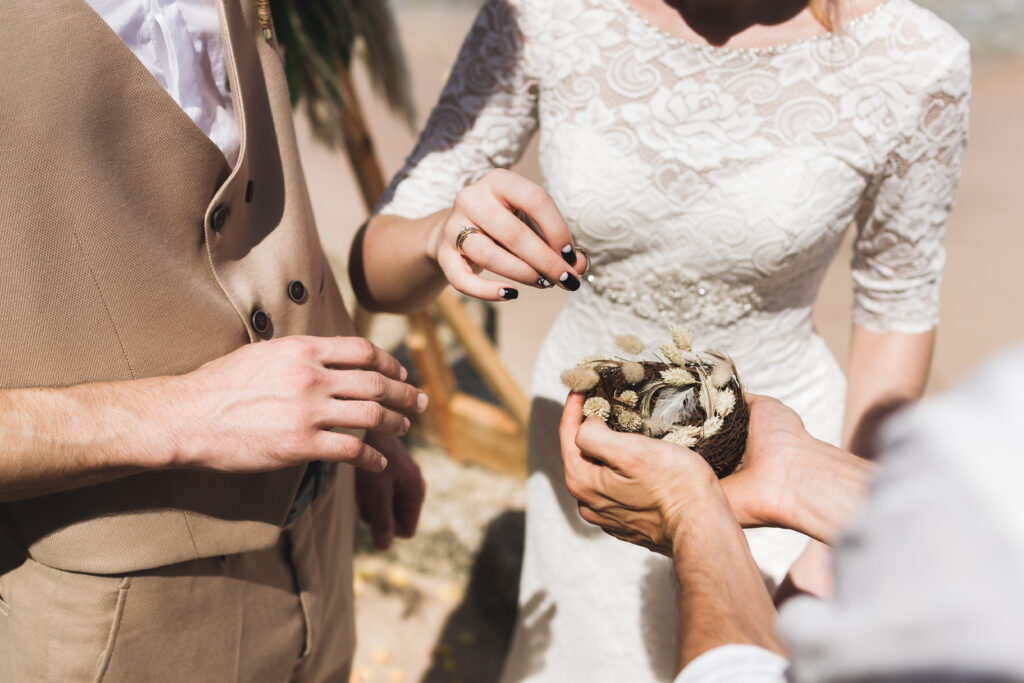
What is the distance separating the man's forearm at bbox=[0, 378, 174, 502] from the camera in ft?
3.15

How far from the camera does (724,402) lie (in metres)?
1.19

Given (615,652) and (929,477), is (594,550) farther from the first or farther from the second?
(929,477)

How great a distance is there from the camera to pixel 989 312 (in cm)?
505

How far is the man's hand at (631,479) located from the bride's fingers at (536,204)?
0.28m

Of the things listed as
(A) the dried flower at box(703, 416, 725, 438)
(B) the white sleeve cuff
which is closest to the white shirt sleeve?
(B) the white sleeve cuff

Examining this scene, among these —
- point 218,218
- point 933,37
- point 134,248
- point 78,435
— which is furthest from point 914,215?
point 78,435

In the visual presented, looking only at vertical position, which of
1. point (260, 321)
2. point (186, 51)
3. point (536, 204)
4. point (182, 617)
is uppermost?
point (186, 51)

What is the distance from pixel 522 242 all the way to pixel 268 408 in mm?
504

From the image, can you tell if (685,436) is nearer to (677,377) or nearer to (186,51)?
(677,377)

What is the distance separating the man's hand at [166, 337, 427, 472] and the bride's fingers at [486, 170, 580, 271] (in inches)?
15.8

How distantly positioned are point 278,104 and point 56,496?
0.77 m

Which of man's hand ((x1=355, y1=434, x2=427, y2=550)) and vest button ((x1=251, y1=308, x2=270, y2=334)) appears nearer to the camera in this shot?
vest button ((x1=251, y1=308, x2=270, y2=334))

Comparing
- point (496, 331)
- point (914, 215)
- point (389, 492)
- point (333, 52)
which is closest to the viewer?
point (914, 215)

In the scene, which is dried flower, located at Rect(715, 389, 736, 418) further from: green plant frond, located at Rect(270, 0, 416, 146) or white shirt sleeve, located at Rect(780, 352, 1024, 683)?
green plant frond, located at Rect(270, 0, 416, 146)
